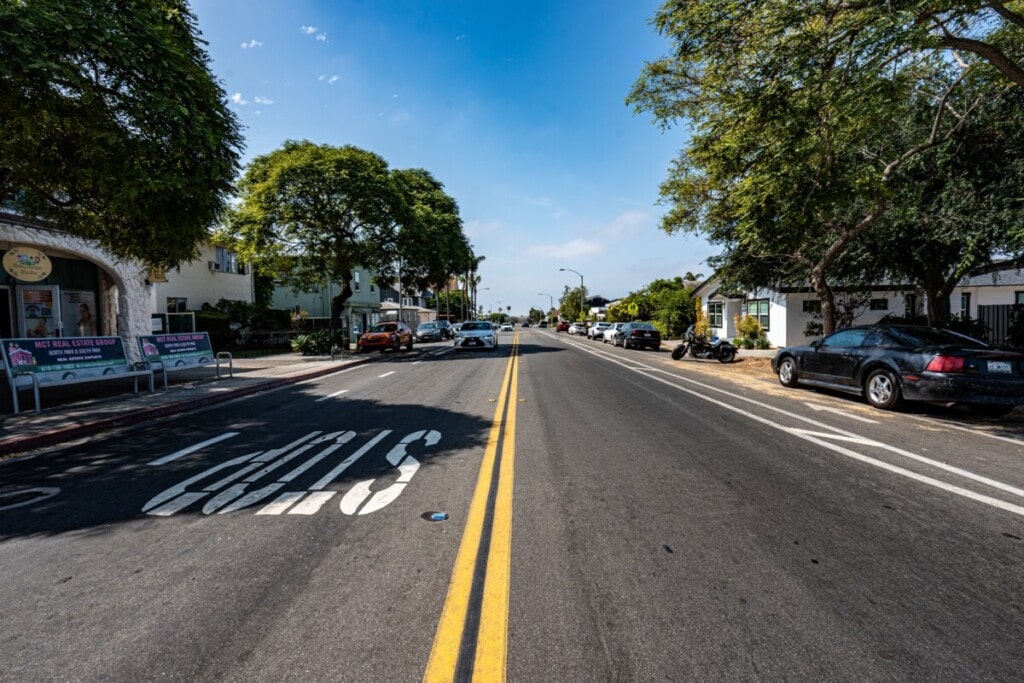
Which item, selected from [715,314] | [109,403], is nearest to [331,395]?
[109,403]

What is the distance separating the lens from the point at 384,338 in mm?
26625

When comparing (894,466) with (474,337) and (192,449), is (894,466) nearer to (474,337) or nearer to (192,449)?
(192,449)

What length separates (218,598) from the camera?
9.18 feet

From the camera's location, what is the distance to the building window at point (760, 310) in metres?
27.8

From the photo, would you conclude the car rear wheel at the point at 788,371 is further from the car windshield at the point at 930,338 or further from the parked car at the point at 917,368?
the car windshield at the point at 930,338

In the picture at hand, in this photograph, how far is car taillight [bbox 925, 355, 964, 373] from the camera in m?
7.34

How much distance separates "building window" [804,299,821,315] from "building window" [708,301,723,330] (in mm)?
9115

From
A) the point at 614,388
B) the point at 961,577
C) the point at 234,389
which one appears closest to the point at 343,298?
the point at 234,389

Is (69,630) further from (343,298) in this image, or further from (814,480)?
(343,298)

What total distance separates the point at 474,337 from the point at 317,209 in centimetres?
990

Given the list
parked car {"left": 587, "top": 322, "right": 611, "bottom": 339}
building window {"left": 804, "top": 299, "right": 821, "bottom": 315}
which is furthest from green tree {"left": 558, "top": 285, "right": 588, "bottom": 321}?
building window {"left": 804, "top": 299, "right": 821, "bottom": 315}

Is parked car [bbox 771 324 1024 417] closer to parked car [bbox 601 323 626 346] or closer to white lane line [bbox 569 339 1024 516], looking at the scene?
white lane line [bbox 569 339 1024 516]

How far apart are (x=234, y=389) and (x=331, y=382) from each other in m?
2.76

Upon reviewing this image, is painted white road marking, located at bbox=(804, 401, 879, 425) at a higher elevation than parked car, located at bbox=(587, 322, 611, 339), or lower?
lower
